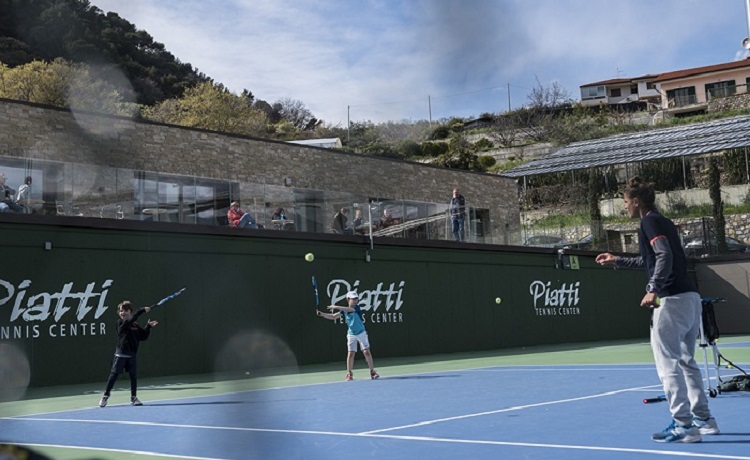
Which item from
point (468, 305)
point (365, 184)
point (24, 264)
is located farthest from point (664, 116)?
point (24, 264)

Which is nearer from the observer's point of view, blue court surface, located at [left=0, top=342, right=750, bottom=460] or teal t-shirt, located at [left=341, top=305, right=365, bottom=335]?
blue court surface, located at [left=0, top=342, right=750, bottom=460]

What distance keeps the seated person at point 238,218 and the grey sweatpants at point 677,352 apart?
17.2 metres

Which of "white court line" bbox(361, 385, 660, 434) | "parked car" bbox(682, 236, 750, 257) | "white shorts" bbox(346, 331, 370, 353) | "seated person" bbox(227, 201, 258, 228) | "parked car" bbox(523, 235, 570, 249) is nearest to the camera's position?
"white court line" bbox(361, 385, 660, 434)

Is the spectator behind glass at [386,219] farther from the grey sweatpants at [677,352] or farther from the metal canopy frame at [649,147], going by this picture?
the metal canopy frame at [649,147]

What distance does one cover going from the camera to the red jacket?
2380cm

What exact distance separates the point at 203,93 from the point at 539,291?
3616cm

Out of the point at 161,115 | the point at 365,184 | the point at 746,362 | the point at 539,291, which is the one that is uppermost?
the point at 161,115

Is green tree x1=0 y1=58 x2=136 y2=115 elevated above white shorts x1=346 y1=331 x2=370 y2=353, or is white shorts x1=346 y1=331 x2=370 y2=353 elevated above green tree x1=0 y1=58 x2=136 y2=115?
green tree x1=0 y1=58 x2=136 y2=115

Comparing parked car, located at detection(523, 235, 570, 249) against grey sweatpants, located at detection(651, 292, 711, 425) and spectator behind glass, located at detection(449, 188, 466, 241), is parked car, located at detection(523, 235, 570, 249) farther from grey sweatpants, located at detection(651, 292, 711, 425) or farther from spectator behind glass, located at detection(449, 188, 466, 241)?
grey sweatpants, located at detection(651, 292, 711, 425)

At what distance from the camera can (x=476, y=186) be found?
45094 mm

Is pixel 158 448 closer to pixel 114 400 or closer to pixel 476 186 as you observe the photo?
pixel 114 400

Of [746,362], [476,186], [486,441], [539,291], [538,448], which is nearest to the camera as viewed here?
[538,448]

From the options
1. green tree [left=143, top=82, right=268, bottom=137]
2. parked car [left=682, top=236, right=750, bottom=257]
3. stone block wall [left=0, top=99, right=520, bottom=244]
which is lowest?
parked car [left=682, top=236, right=750, bottom=257]

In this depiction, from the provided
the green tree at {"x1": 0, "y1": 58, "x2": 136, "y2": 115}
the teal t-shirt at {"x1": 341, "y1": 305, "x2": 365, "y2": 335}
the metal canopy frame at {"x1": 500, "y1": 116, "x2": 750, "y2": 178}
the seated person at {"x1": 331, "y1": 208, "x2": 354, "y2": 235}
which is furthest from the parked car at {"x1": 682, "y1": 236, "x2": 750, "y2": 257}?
the green tree at {"x1": 0, "y1": 58, "x2": 136, "y2": 115}
